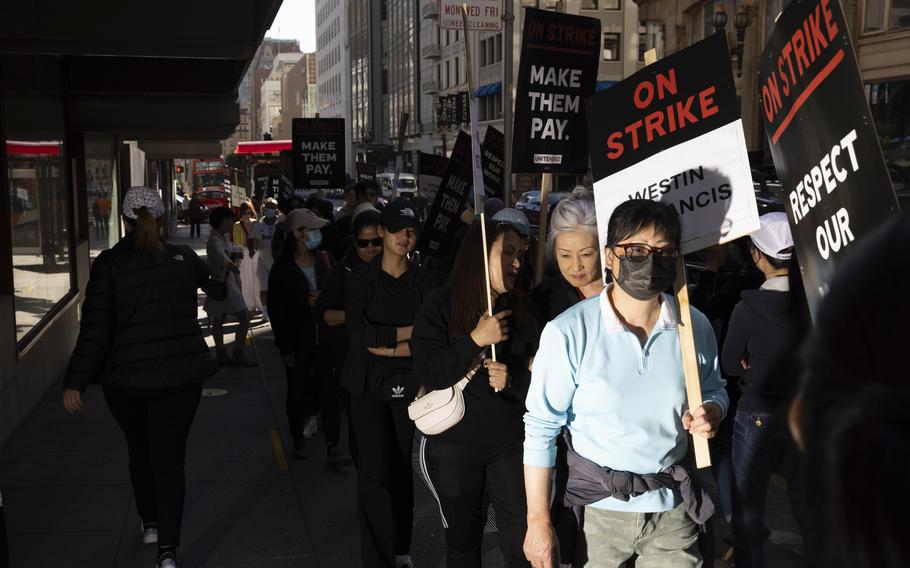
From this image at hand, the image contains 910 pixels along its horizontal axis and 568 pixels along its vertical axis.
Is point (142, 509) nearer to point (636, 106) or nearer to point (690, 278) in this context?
point (636, 106)

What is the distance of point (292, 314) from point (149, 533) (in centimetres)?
251

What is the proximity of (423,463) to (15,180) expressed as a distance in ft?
20.4

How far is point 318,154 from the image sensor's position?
1756 cm

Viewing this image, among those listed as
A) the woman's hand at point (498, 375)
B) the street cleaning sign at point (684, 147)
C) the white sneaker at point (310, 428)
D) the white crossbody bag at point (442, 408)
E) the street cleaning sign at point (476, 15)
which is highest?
the street cleaning sign at point (476, 15)

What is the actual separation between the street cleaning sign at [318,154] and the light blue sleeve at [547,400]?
562 inches

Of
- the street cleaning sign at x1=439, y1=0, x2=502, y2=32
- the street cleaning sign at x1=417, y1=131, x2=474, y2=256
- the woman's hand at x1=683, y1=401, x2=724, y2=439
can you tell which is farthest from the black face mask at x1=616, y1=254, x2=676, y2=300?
the street cleaning sign at x1=439, y1=0, x2=502, y2=32

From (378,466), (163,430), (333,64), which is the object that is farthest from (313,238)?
(333,64)

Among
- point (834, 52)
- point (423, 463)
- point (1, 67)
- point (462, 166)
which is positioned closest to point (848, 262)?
point (834, 52)

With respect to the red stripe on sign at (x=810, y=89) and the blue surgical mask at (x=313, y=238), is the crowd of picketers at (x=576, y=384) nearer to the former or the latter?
the red stripe on sign at (x=810, y=89)

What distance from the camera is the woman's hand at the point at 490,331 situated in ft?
13.4

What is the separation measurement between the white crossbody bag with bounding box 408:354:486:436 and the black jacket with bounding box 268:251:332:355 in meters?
3.75

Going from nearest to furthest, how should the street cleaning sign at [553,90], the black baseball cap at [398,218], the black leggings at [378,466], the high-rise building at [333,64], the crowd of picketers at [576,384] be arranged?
the crowd of picketers at [576,384] → the black leggings at [378,466] → the black baseball cap at [398,218] → the street cleaning sign at [553,90] → the high-rise building at [333,64]

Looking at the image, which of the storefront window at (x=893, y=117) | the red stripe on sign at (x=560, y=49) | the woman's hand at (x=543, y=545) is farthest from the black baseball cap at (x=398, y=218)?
the storefront window at (x=893, y=117)

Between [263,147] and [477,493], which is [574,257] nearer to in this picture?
[477,493]
